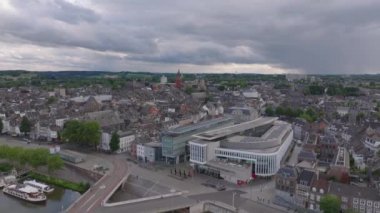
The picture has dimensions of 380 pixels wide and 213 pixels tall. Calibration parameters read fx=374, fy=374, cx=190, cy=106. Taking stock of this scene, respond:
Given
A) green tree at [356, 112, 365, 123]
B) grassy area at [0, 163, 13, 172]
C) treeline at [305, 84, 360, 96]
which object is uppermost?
treeline at [305, 84, 360, 96]

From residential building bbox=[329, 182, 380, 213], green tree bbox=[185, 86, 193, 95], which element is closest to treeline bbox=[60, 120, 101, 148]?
residential building bbox=[329, 182, 380, 213]

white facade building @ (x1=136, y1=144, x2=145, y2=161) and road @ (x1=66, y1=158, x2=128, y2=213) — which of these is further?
white facade building @ (x1=136, y1=144, x2=145, y2=161)

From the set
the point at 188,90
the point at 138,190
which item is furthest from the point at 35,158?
the point at 188,90

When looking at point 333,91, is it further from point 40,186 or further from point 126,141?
point 40,186

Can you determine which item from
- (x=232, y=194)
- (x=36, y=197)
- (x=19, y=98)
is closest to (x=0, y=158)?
(x=36, y=197)

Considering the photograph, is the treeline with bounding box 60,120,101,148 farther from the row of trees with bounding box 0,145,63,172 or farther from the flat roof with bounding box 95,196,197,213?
the flat roof with bounding box 95,196,197,213

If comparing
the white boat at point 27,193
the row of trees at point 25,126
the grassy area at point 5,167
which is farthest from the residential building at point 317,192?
the row of trees at point 25,126
